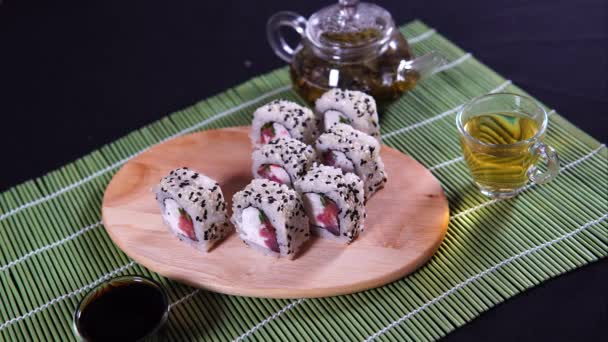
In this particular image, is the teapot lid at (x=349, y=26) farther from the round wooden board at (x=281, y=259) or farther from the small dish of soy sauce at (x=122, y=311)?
the small dish of soy sauce at (x=122, y=311)

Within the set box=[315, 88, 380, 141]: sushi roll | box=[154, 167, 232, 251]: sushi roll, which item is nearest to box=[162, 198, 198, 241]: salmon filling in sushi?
box=[154, 167, 232, 251]: sushi roll

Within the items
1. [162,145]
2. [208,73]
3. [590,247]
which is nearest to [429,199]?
[590,247]

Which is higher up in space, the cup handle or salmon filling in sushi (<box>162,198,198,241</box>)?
the cup handle

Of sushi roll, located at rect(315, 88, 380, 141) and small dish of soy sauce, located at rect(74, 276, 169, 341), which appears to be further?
sushi roll, located at rect(315, 88, 380, 141)

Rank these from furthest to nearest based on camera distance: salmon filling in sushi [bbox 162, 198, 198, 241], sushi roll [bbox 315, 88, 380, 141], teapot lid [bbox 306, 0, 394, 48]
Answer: teapot lid [bbox 306, 0, 394, 48] < sushi roll [bbox 315, 88, 380, 141] < salmon filling in sushi [bbox 162, 198, 198, 241]

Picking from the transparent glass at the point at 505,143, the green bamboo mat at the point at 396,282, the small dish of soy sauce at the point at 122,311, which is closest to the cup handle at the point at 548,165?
the transparent glass at the point at 505,143

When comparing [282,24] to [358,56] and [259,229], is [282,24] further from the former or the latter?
[259,229]

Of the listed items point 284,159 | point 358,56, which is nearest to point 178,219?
point 284,159

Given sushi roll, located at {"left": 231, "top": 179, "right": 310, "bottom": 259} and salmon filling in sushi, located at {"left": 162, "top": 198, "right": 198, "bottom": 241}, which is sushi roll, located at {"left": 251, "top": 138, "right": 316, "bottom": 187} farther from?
salmon filling in sushi, located at {"left": 162, "top": 198, "right": 198, "bottom": 241}

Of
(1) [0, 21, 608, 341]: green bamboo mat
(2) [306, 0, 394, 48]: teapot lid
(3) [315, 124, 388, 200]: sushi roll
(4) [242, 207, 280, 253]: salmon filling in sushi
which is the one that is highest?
(2) [306, 0, 394, 48]: teapot lid
